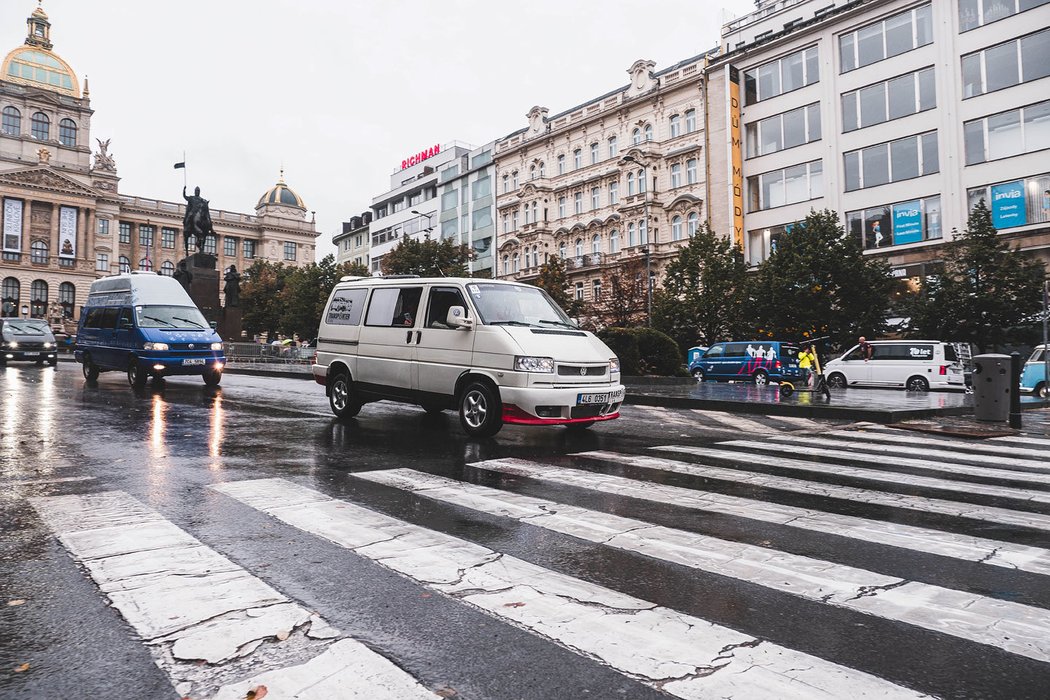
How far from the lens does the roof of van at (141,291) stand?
55.1ft

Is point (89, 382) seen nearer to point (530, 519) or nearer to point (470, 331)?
point (470, 331)

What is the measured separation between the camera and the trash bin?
37.3 feet

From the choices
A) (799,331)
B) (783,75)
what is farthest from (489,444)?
(783,75)

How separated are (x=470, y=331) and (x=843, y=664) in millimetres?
6604

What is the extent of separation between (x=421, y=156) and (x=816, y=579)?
265 ft

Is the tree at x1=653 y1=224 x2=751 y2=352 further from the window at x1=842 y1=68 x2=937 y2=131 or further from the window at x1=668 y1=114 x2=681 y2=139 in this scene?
the window at x1=668 y1=114 x2=681 y2=139

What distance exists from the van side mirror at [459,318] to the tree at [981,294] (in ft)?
83.6

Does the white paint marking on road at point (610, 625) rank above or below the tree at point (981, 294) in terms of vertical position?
below

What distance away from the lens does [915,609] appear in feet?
9.70

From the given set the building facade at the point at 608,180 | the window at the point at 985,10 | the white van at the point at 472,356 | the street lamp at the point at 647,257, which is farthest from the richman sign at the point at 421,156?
the white van at the point at 472,356

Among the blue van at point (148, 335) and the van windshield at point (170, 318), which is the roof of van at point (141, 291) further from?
the van windshield at point (170, 318)

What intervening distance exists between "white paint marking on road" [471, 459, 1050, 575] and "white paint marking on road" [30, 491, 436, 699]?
293cm

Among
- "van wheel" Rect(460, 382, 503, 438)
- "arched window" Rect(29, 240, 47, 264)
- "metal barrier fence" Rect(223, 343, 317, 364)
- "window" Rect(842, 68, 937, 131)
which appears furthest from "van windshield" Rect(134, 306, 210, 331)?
"arched window" Rect(29, 240, 47, 264)

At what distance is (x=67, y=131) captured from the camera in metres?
90.3
